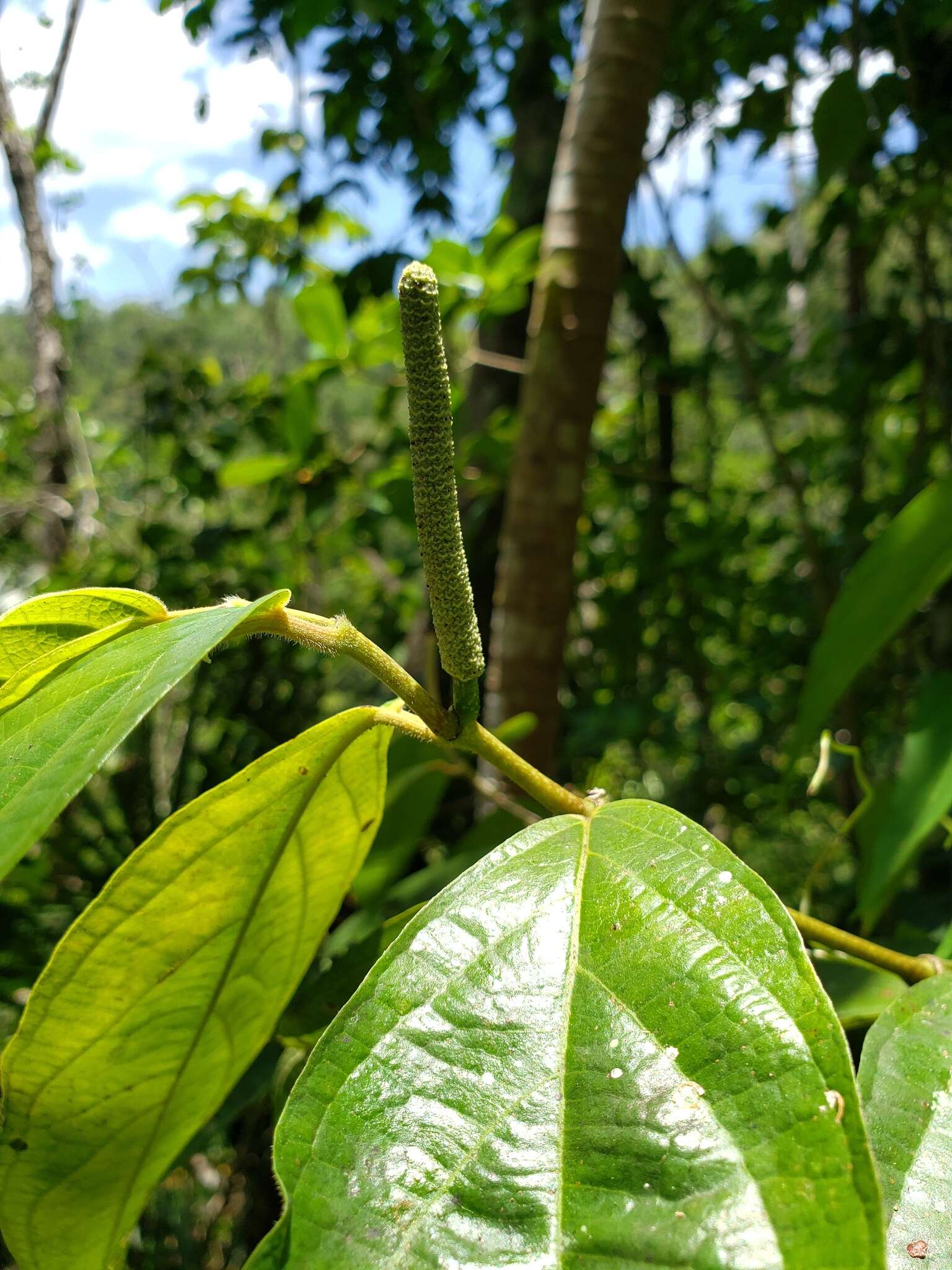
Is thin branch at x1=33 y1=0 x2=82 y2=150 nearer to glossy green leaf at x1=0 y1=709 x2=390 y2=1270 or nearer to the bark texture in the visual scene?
the bark texture

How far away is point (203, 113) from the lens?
210cm

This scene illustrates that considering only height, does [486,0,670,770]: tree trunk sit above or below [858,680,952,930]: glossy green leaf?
above

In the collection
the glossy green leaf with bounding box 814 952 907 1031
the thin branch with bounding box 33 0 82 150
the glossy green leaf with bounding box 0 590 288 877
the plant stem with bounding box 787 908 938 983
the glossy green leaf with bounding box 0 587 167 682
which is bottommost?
the glossy green leaf with bounding box 814 952 907 1031

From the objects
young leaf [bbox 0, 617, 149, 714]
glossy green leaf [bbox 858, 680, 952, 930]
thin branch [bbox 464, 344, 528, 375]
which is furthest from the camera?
thin branch [bbox 464, 344, 528, 375]

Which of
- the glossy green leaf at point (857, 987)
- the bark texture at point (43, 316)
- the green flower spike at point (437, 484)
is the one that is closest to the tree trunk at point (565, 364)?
the glossy green leaf at point (857, 987)

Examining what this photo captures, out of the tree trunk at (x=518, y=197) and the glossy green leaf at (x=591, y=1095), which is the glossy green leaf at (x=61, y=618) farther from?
the tree trunk at (x=518, y=197)

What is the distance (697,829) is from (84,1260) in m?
0.36

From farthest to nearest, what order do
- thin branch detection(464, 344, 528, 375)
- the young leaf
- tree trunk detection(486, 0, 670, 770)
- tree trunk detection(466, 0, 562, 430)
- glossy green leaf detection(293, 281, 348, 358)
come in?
tree trunk detection(466, 0, 562, 430)
glossy green leaf detection(293, 281, 348, 358)
thin branch detection(464, 344, 528, 375)
tree trunk detection(486, 0, 670, 770)
the young leaf

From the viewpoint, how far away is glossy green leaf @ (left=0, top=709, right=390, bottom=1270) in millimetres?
406

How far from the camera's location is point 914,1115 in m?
0.39

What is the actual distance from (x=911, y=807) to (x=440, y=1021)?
56cm

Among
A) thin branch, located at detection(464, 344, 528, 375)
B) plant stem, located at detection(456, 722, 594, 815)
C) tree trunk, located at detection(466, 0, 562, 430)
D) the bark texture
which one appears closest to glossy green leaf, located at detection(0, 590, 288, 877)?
plant stem, located at detection(456, 722, 594, 815)

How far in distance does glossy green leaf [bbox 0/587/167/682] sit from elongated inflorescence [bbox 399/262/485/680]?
138 millimetres

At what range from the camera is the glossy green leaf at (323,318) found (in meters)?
1.43
